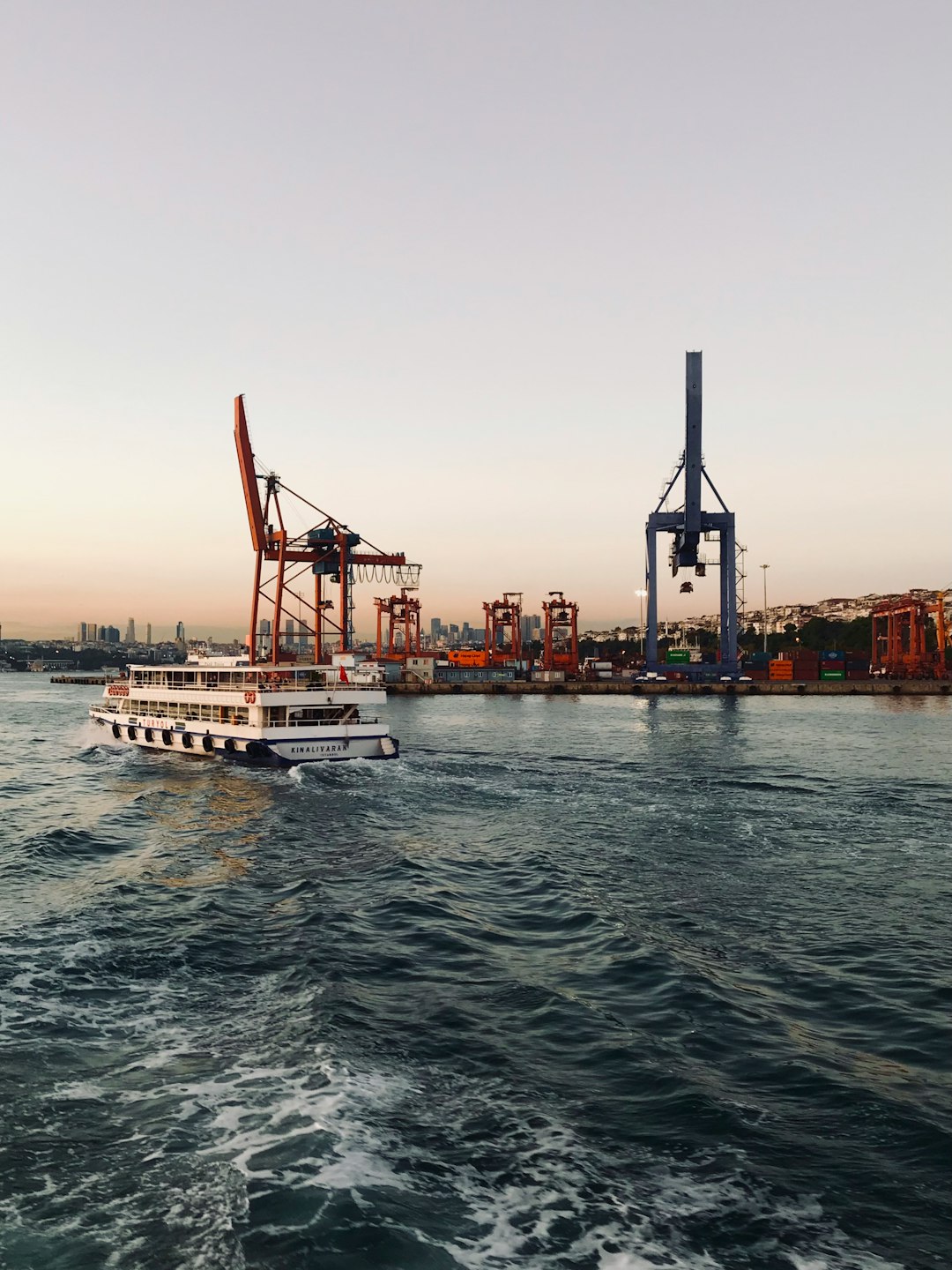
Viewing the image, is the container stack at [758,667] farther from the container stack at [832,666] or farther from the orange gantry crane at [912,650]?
the orange gantry crane at [912,650]

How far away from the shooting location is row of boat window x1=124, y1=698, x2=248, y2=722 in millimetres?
40125

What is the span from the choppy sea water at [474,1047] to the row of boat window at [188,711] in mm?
14589

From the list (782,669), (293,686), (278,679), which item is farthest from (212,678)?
(782,669)

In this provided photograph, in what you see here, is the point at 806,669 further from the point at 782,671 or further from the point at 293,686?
the point at 293,686

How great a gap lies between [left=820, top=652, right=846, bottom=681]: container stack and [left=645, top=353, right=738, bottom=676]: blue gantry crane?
2646 centimetres

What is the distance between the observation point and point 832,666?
13138 cm

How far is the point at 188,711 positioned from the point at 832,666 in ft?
384

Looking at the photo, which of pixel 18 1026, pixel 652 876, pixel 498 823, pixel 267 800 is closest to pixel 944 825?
pixel 652 876

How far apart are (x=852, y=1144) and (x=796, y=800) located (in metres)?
25.0

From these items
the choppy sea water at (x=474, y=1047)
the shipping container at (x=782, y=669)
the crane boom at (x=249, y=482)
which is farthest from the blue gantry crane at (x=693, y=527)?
the choppy sea water at (x=474, y=1047)

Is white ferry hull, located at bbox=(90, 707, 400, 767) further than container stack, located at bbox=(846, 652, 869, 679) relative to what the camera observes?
No

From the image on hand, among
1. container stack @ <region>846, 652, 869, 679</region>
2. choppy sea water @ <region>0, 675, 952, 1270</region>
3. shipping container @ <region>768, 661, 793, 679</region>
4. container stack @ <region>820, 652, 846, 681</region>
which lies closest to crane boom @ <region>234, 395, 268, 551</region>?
choppy sea water @ <region>0, 675, 952, 1270</region>

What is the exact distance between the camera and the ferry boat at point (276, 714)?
123 feet

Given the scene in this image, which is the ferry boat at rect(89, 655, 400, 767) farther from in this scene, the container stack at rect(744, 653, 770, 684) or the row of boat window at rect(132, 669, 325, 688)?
the container stack at rect(744, 653, 770, 684)
